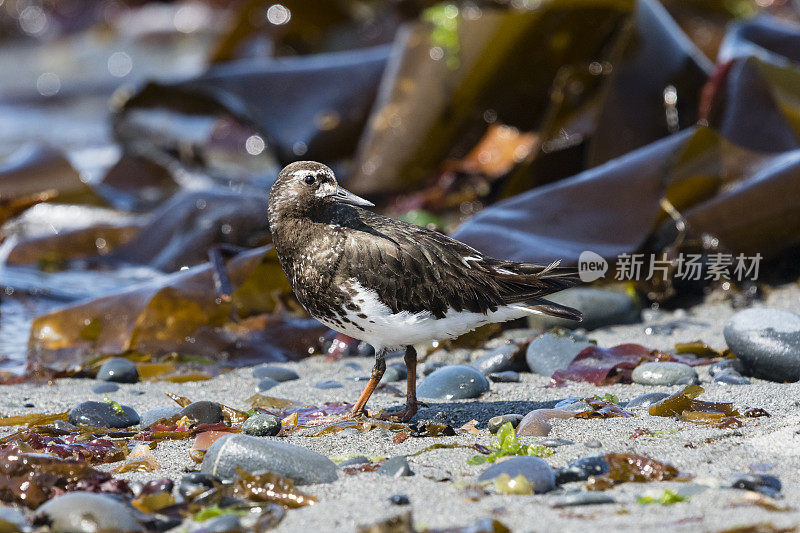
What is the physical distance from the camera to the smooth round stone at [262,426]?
3.51 meters

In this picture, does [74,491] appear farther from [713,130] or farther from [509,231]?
[713,130]

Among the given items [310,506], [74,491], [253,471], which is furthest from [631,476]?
[74,491]

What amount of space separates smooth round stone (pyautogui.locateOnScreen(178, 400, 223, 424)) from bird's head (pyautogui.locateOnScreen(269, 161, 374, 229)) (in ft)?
2.72

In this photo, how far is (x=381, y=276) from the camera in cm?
353

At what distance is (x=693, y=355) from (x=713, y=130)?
69.8 inches

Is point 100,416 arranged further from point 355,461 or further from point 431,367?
point 431,367

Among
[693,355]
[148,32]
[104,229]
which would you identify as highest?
[148,32]

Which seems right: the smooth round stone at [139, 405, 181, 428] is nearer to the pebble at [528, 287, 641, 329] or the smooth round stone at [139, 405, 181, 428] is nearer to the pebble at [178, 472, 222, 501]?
the pebble at [178, 472, 222, 501]

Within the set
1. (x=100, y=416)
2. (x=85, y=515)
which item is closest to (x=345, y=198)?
(x=100, y=416)

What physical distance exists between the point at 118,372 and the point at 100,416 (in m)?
0.82

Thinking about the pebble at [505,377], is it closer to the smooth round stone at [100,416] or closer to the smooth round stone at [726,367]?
the smooth round stone at [726,367]

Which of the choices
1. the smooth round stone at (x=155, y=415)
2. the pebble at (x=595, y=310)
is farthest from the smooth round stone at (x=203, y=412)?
the pebble at (x=595, y=310)

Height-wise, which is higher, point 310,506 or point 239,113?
point 239,113

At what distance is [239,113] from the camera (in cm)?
870
